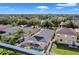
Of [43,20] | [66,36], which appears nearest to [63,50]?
[66,36]

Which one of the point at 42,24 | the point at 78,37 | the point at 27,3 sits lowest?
the point at 78,37

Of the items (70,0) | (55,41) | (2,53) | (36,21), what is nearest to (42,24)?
(36,21)

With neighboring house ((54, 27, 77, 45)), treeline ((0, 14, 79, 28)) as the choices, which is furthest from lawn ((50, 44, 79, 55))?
treeline ((0, 14, 79, 28))

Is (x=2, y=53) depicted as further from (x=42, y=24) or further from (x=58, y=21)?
(x=58, y=21)

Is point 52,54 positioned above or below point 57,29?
below

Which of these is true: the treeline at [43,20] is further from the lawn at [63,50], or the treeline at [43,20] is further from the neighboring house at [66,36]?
the lawn at [63,50]

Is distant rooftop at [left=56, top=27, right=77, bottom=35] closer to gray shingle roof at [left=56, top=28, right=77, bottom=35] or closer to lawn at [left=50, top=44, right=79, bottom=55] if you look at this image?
gray shingle roof at [left=56, top=28, right=77, bottom=35]
